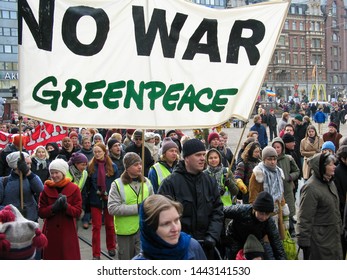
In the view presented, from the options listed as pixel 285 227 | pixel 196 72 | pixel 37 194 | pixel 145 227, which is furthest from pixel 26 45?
pixel 285 227

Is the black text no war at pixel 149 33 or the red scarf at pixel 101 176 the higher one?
the black text no war at pixel 149 33

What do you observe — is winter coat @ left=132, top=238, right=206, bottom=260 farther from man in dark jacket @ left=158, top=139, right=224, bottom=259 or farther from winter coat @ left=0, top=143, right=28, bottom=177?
winter coat @ left=0, top=143, right=28, bottom=177

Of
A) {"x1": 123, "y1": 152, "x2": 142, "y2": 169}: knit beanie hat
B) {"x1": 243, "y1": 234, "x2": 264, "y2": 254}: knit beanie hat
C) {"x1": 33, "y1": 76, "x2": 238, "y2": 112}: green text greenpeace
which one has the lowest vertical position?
{"x1": 243, "y1": 234, "x2": 264, "y2": 254}: knit beanie hat

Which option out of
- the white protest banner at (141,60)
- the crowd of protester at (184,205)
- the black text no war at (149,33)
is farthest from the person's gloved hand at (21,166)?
the black text no war at (149,33)

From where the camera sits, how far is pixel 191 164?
13.9ft

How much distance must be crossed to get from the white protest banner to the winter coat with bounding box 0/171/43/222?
1371 mm

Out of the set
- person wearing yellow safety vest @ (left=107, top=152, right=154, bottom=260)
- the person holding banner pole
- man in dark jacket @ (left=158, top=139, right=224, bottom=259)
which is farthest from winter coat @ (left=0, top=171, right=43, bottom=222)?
man in dark jacket @ (left=158, top=139, right=224, bottom=259)

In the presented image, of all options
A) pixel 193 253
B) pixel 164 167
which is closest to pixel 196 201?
pixel 193 253

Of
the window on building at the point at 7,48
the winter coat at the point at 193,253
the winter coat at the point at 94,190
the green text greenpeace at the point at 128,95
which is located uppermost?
the window on building at the point at 7,48

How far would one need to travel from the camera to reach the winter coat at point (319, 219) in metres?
4.84

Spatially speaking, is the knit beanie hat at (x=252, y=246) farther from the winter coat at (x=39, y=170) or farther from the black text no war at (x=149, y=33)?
the winter coat at (x=39, y=170)

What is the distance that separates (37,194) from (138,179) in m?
1.05

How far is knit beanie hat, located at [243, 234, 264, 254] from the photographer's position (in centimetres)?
429

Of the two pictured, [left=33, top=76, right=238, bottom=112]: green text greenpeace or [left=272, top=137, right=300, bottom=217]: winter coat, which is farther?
[left=272, top=137, right=300, bottom=217]: winter coat
